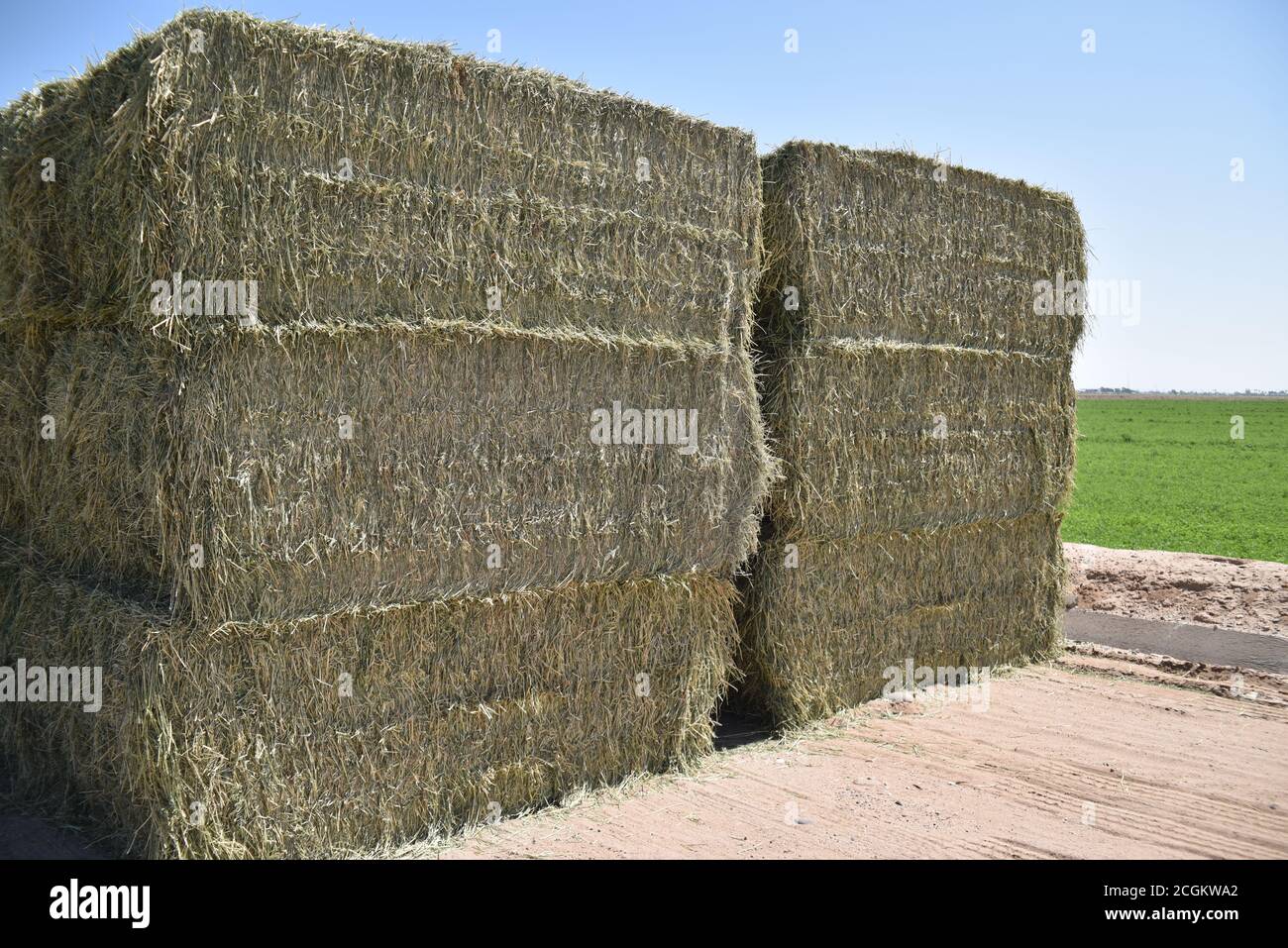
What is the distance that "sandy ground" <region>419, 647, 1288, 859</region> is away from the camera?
5.26 m

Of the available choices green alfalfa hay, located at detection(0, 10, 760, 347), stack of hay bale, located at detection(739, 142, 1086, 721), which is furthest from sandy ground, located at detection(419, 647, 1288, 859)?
green alfalfa hay, located at detection(0, 10, 760, 347)

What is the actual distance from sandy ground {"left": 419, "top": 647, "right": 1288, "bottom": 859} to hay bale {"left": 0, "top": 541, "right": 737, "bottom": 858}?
1.07 feet

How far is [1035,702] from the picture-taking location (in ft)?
26.3

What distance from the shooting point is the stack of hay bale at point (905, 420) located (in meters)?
7.03

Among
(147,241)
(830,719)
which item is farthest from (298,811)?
(830,719)

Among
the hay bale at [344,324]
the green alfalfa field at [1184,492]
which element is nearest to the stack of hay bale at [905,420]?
the hay bale at [344,324]

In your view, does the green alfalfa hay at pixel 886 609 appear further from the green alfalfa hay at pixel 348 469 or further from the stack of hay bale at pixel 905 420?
the green alfalfa hay at pixel 348 469

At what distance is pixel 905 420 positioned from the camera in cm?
764

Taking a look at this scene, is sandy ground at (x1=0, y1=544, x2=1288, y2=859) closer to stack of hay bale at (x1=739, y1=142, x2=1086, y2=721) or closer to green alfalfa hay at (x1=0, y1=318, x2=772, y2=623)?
stack of hay bale at (x1=739, y1=142, x2=1086, y2=721)

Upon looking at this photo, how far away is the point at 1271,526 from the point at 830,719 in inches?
604

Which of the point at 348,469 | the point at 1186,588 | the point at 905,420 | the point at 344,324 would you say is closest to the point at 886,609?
the point at 905,420

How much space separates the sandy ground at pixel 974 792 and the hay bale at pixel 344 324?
1.33 m

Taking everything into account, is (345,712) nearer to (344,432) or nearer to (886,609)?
(344,432)

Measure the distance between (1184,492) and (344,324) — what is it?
24916mm
